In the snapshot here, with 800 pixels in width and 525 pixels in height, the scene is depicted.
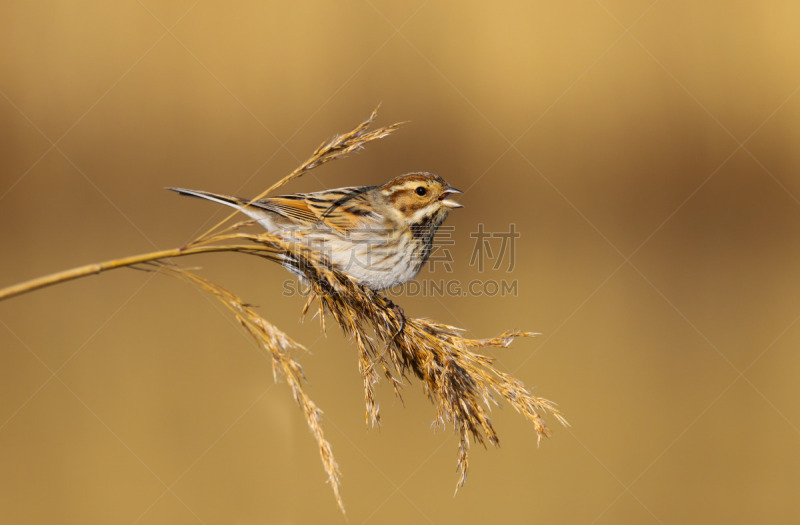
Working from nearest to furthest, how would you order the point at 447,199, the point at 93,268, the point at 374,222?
the point at 93,268 → the point at 374,222 → the point at 447,199

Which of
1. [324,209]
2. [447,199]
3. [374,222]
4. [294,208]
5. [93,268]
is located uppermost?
[447,199]

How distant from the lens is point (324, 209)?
3.95m

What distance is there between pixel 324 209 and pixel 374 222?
29cm

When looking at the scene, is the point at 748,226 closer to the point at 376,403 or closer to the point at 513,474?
the point at 513,474

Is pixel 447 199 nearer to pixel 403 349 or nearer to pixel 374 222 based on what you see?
pixel 374 222

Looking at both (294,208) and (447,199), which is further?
(447,199)

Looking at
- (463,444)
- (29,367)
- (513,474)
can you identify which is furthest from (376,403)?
(29,367)

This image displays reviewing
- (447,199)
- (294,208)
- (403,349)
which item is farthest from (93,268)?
(447,199)

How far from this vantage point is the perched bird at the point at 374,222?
3.77 meters

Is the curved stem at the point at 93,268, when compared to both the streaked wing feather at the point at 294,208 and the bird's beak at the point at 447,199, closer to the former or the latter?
the streaked wing feather at the point at 294,208

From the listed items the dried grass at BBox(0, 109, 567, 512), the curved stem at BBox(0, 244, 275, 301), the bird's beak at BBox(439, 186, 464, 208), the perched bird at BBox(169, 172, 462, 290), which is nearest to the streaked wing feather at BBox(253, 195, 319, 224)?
the perched bird at BBox(169, 172, 462, 290)

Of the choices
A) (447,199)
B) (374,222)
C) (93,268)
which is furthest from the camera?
(447,199)

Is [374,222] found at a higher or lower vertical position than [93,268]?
higher

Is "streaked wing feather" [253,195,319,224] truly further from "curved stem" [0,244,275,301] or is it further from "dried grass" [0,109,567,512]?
"curved stem" [0,244,275,301]
